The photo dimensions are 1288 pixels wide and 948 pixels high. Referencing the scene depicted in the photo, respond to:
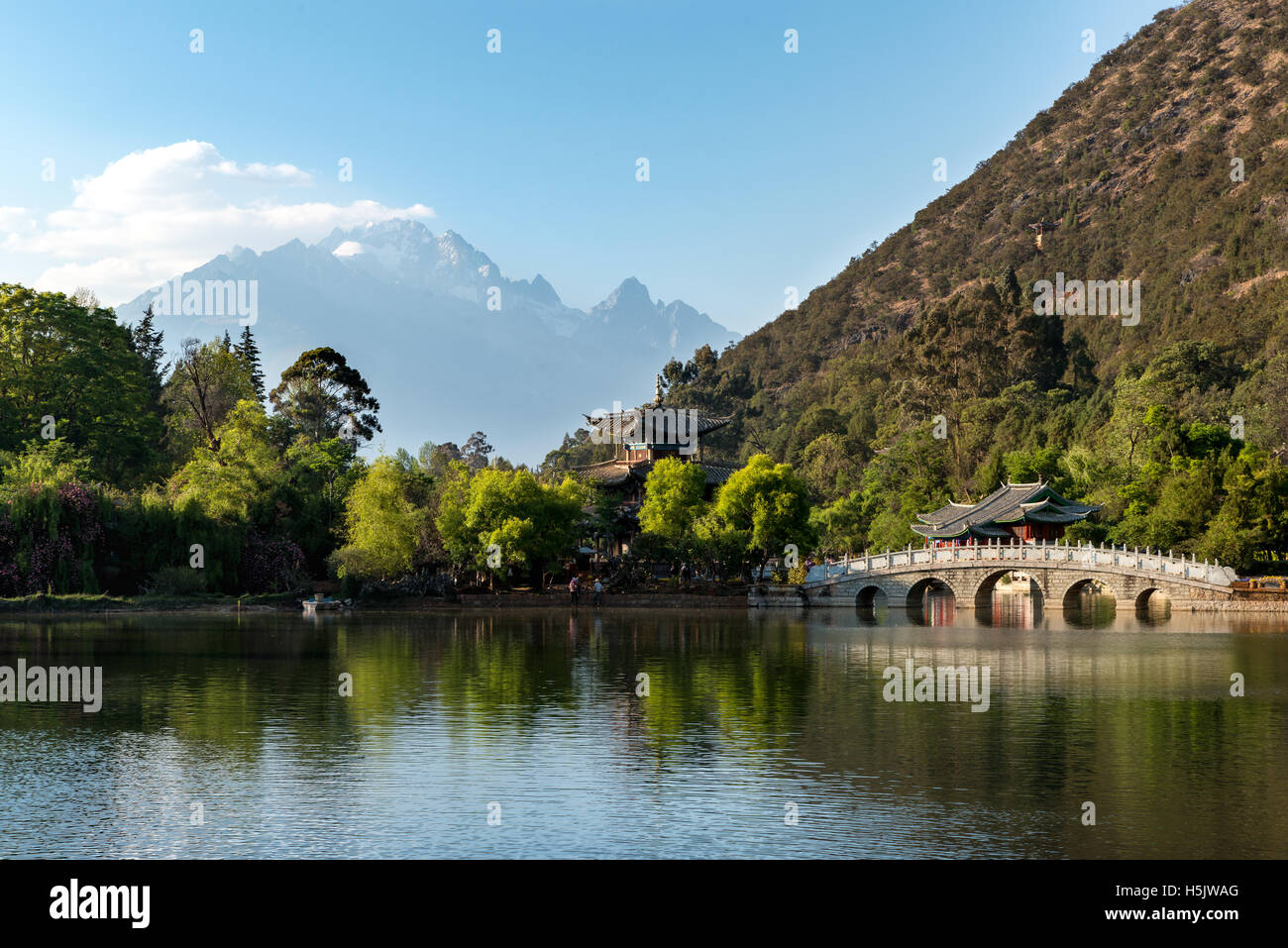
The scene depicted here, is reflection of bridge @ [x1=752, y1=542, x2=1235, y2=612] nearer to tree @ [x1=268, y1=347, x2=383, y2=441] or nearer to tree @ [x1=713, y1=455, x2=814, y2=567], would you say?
tree @ [x1=713, y1=455, x2=814, y2=567]

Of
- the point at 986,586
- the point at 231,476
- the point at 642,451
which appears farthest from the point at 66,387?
the point at 986,586

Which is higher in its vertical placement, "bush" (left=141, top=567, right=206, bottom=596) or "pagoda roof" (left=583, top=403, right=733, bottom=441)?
"pagoda roof" (left=583, top=403, right=733, bottom=441)

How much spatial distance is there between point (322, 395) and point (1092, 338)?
236ft

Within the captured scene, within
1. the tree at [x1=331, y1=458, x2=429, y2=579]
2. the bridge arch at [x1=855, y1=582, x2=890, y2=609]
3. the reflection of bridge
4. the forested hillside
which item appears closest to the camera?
the reflection of bridge

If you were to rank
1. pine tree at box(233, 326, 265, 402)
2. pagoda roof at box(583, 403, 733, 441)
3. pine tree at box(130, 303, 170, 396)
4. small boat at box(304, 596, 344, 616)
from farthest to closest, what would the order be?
1. pine tree at box(233, 326, 265, 402)
2. pine tree at box(130, 303, 170, 396)
3. pagoda roof at box(583, 403, 733, 441)
4. small boat at box(304, 596, 344, 616)

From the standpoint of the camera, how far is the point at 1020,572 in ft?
190

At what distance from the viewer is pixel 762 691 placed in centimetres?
2689

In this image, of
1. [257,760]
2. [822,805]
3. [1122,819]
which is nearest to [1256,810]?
[1122,819]

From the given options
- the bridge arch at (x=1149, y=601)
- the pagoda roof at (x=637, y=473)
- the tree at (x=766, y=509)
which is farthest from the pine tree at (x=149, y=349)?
the bridge arch at (x=1149, y=601)

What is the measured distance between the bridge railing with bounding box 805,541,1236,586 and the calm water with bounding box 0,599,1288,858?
1757cm

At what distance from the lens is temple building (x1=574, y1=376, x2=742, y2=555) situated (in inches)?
2827

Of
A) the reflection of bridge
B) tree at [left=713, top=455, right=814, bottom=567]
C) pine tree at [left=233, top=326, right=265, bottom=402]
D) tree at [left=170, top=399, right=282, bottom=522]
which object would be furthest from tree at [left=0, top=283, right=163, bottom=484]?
the reflection of bridge
